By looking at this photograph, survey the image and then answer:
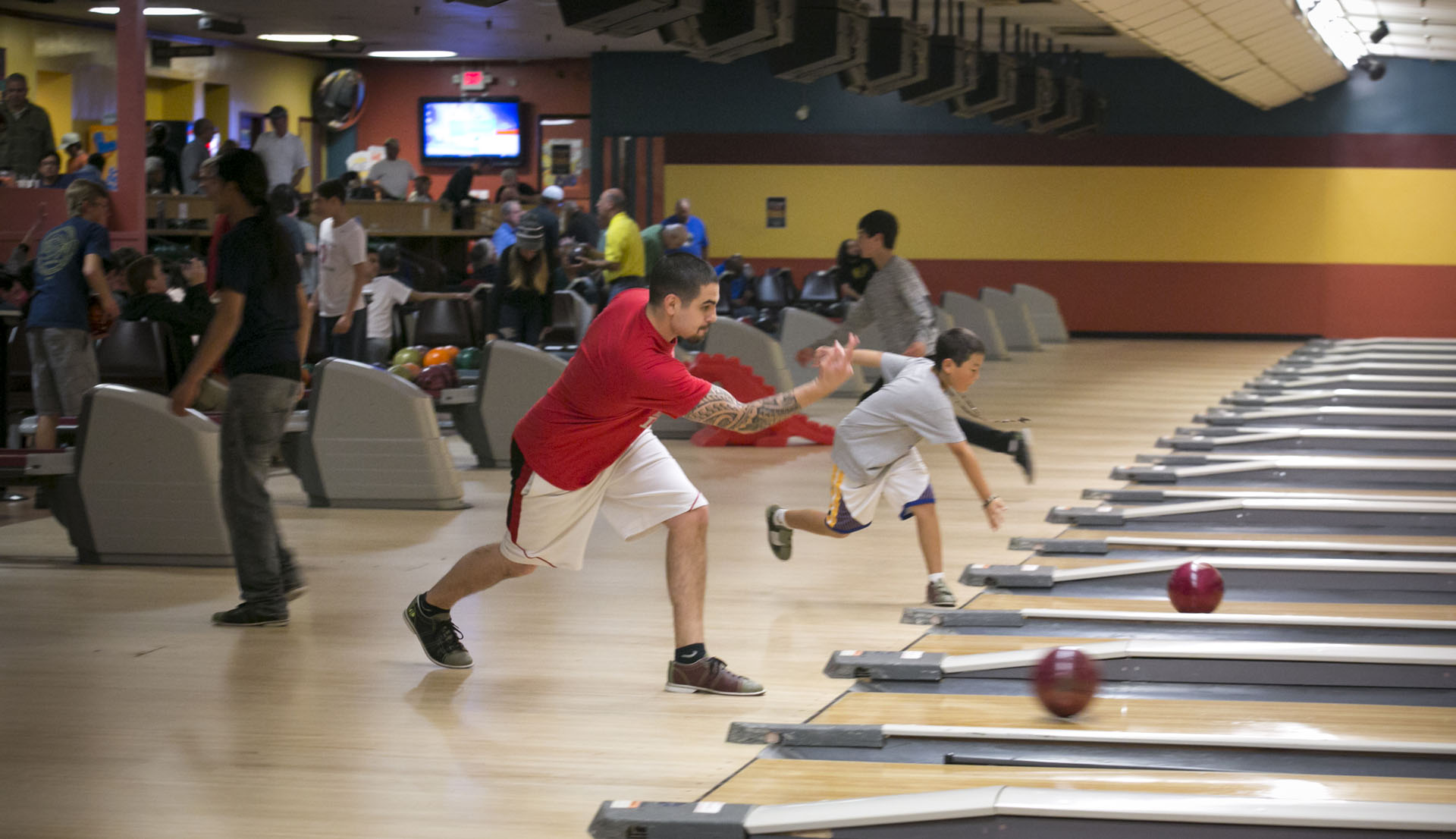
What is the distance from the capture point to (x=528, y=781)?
3.11 meters

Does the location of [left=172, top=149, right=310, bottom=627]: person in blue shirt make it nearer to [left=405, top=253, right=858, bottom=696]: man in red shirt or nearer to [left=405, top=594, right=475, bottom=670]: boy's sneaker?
[left=405, top=594, right=475, bottom=670]: boy's sneaker

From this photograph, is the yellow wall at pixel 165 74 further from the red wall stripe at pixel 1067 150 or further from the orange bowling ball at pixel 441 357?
the orange bowling ball at pixel 441 357

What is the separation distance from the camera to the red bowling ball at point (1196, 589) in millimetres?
4402

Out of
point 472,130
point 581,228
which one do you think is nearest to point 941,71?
point 581,228

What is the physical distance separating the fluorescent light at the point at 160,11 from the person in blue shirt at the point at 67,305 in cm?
918

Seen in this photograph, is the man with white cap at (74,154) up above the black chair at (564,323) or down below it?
above

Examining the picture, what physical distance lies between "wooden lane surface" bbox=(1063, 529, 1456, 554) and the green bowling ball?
3.98m

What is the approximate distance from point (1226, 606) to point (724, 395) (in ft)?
6.45

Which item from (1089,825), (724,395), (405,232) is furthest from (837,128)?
(1089,825)

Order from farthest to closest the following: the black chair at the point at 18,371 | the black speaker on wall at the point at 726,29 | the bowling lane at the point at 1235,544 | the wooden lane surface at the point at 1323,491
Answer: the black chair at the point at 18,371 → the black speaker on wall at the point at 726,29 → the wooden lane surface at the point at 1323,491 → the bowling lane at the point at 1235,544

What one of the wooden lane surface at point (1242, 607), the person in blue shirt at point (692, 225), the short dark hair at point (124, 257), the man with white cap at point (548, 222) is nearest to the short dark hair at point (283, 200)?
the short dark hair at point (124, 257)

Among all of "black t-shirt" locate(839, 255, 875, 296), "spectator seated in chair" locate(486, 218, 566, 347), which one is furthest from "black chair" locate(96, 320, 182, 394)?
"black t-shirt" locate(839, 255, 875, 296)

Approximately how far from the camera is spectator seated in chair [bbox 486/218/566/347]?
29.5 feet

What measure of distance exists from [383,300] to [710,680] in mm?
6091
